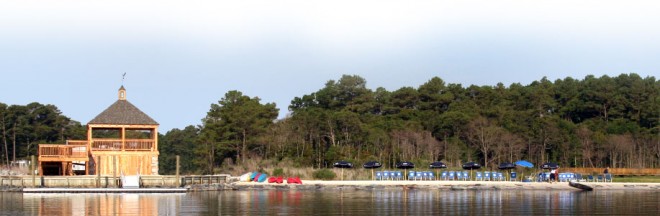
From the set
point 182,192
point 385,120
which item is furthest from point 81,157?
point 385,120

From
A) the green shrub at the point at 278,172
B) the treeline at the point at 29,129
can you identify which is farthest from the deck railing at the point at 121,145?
the treeline at the point at 29,129

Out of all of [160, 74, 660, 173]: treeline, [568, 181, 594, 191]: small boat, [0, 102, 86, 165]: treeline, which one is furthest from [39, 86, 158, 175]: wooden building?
[0, 102, 86, 165]: treeline

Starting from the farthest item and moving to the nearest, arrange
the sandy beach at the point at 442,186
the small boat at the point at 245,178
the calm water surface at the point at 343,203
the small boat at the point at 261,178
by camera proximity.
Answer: the small boat at the point at 245,178 → the small boat at the point at 261,178 → the sandy beach at the point at 442,186 → the calm water surface at the point at 343,203

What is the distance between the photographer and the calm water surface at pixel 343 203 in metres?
33.7

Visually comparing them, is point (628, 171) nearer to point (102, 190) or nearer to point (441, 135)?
point (441, 135)

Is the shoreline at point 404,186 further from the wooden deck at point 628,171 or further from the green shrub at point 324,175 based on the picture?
the wooden deck at point 628,171

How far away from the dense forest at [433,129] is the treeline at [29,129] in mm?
92

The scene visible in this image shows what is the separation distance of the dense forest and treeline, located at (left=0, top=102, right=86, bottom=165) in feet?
0.30

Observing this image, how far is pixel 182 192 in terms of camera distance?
47.8 meters

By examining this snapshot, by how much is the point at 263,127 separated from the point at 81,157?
1926 centimetres

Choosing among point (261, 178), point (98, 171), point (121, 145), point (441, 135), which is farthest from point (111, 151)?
point (441, 135)

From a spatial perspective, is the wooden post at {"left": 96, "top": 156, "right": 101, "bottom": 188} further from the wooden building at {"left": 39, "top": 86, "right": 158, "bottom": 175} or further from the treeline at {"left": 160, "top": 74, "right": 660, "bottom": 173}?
the treeline at {"left": 160, "top": 74, "right": 660, "bottom": 173}

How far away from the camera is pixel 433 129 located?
244 feet

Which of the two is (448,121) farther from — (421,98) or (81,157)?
(81,157)
